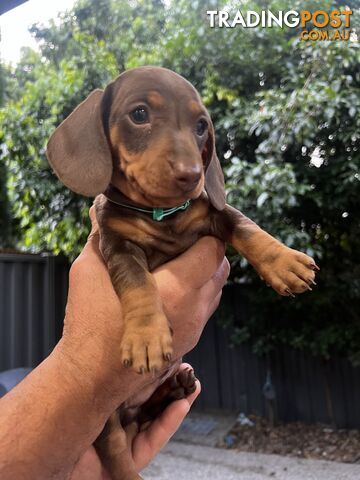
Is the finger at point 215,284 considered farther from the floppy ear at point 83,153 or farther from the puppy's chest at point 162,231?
the floppy ear at point 83,153

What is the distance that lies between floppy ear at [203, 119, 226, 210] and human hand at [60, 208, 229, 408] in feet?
0.43

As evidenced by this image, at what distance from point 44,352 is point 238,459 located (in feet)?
8.51

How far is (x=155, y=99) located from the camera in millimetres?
1443

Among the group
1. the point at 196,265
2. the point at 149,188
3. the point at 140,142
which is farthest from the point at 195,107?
the point at 196,265

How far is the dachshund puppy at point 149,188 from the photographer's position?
132 centimetres

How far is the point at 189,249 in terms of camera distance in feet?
5.31

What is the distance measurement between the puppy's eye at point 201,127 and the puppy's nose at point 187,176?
0.24 metres

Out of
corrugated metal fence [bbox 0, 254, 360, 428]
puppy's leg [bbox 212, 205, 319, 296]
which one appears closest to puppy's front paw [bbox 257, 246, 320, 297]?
puppy's leg [bbox 212, 205, 319, 296]

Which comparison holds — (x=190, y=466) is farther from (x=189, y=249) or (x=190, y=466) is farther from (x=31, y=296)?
(x=189, y=249)

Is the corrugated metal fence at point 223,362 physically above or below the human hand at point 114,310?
below

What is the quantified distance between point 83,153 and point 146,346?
2.14 ft

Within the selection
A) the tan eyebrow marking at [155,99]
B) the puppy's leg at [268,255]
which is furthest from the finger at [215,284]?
the tan eyebrow marking at [155,99]

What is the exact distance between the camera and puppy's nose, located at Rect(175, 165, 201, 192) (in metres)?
1.29

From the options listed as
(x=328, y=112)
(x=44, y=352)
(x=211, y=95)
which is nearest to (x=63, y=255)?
(x=44, y=352)
